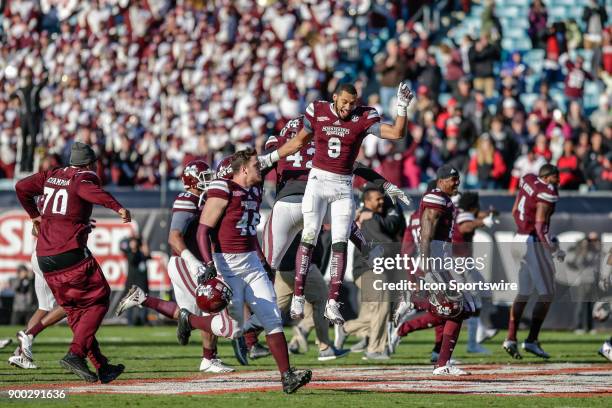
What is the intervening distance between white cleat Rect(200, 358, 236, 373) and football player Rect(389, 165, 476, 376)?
213 centimetres

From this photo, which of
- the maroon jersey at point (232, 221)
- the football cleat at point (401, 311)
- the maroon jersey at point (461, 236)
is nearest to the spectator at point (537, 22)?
the maroon jersey at point (461, 236)

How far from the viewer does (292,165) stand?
13672mm

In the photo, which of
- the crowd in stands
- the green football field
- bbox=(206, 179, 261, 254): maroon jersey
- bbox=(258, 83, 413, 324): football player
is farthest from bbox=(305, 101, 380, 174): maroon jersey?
the crowd in stands

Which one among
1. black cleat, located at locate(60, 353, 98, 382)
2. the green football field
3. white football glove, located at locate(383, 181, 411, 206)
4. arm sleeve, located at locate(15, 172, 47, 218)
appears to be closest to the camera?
the green football field

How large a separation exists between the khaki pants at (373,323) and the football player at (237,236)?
13.5 feet

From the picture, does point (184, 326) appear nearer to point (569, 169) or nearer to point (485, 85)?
point (569, 169)

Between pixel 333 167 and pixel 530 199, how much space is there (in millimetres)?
3750

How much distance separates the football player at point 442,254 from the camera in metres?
12.6

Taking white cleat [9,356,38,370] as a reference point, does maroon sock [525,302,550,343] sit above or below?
above

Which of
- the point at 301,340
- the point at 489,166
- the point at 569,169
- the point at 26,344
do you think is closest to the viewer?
the point at 26,344

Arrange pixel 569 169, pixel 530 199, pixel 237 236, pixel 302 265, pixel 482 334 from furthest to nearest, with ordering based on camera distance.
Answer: pixel 569 169 < pixel 482 334 < pixel 530 199 < pixel 302 265 < pixel 237 236

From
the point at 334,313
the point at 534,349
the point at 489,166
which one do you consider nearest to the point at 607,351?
the point at 534,349

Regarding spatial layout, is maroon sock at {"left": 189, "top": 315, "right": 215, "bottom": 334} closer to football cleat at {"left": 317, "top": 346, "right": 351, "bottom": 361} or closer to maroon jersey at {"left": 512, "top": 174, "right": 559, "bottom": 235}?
football cleat at {"left": 317, "top": 346, "right": 351, "bottom": 361}

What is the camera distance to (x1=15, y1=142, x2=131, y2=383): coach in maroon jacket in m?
11.4
